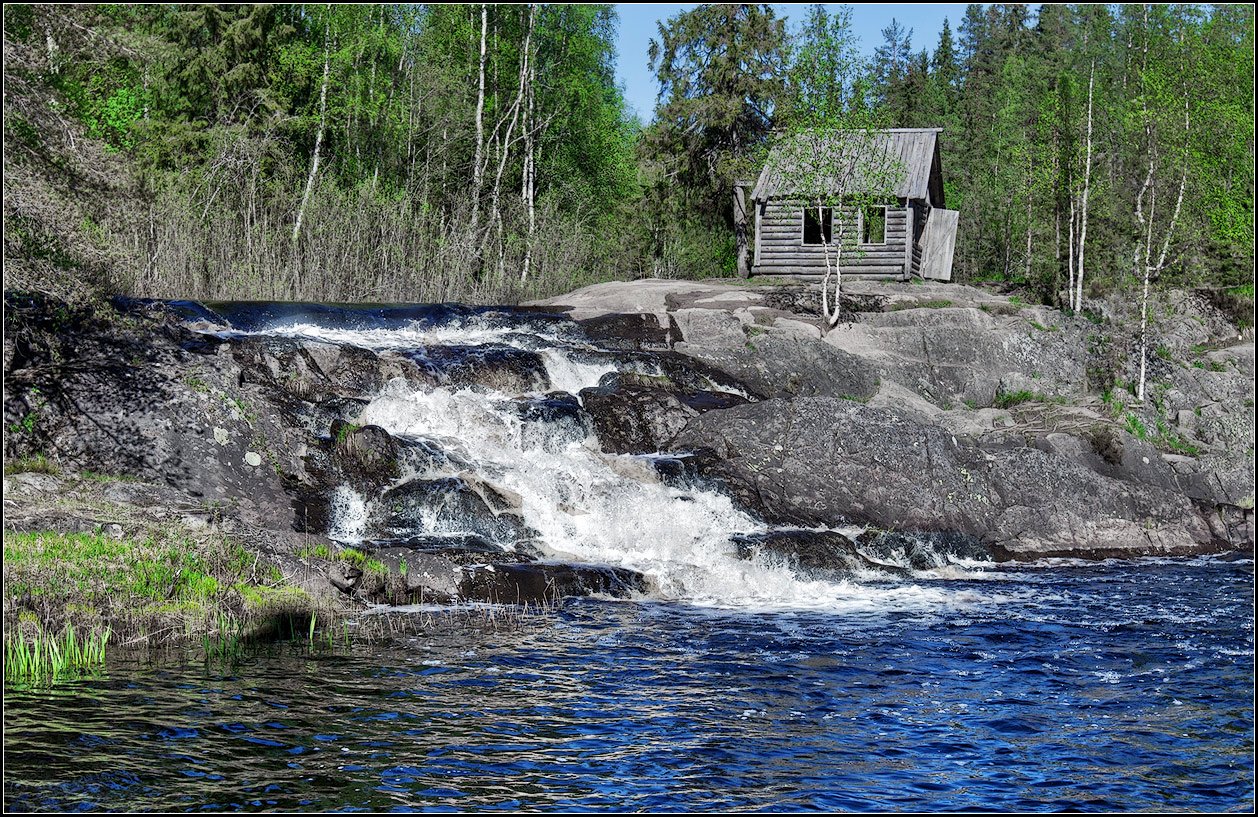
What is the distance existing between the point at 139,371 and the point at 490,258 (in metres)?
19.1

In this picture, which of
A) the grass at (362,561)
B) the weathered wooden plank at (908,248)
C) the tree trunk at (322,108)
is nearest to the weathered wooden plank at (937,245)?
the weathered wooden plank at (908,248)

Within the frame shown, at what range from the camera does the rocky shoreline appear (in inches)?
584

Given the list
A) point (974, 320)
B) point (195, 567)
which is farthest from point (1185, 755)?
point (974, 320)

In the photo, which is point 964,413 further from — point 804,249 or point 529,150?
point 529,150

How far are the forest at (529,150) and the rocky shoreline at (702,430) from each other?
12.4 ft

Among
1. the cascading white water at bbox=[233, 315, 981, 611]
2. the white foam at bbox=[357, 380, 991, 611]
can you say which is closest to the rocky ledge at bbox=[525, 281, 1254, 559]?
the cascading white water at bbox=[233, 315, 981, 611]

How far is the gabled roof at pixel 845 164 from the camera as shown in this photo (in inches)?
1159

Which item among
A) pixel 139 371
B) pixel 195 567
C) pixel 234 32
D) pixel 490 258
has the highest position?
pixel 234 32

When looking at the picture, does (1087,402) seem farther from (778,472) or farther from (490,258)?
(490,258)

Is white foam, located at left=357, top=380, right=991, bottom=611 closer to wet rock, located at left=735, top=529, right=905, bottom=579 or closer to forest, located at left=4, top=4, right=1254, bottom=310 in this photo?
wet rock, located at left=735, top=529, right=905, bottom=579

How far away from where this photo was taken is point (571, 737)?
883 cm

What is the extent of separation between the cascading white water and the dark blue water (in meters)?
1.78

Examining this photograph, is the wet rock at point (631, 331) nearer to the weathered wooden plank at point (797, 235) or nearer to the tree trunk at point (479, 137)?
the weathered wooden plank at point (797, 235)

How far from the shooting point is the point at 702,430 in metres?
20.1
